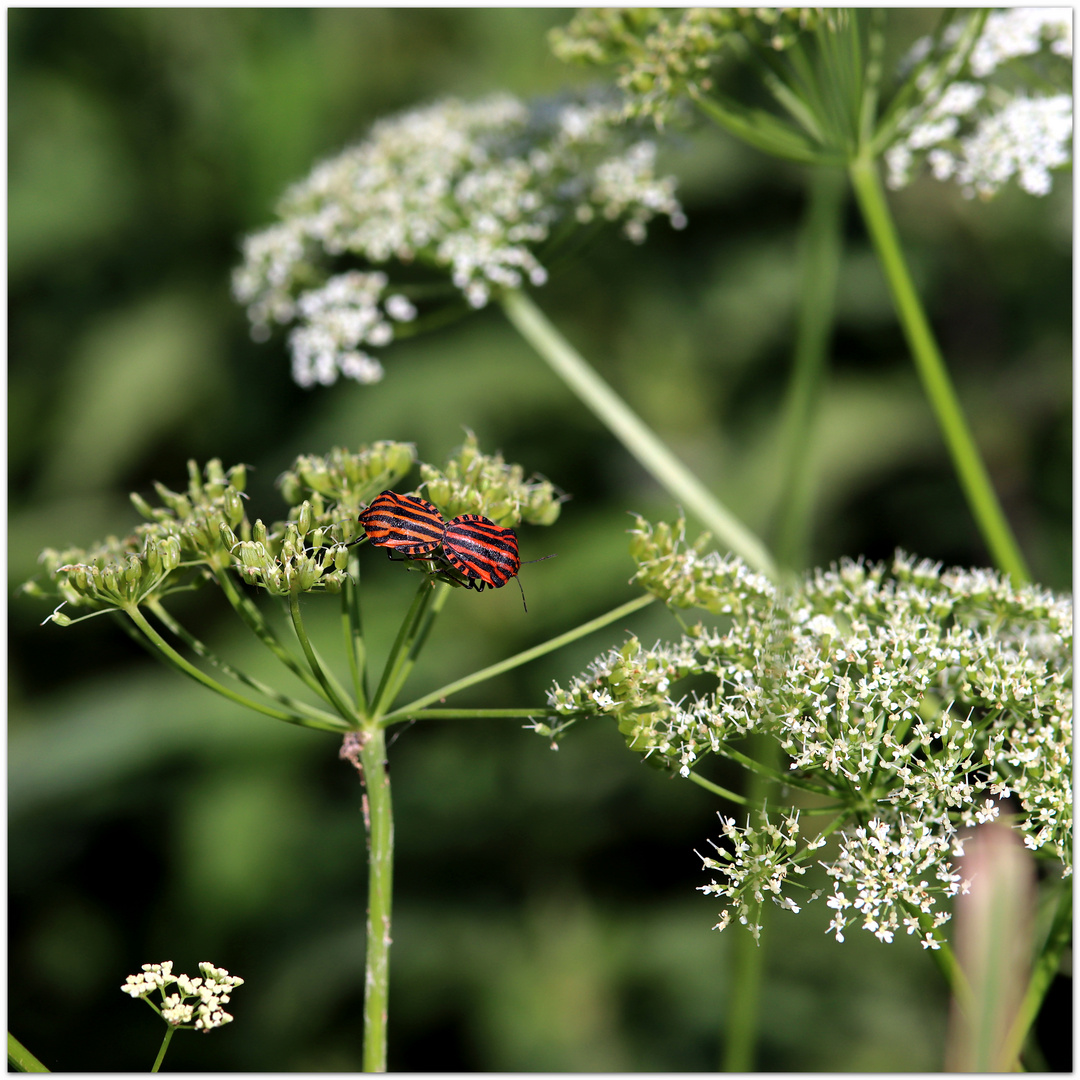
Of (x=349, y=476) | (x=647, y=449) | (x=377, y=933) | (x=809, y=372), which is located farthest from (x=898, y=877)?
(x=809, y=372)

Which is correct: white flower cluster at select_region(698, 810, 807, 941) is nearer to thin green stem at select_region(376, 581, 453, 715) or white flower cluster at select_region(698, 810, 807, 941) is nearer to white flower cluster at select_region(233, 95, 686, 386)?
thin green stem at select_region(376, 581, 453, 715)

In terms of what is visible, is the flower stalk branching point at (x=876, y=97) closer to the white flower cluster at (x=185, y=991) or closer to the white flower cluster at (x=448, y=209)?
the white flower cluster at (x=448, y=209)

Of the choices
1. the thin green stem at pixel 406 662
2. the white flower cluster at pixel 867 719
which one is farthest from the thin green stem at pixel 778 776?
the thin green stem at pixel 406 662

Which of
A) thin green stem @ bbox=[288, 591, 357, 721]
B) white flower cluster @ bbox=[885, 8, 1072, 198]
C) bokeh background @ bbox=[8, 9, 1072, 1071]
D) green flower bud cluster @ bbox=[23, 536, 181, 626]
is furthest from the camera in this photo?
bokeh background @ bbox=[8, 9, 1072, 1071]

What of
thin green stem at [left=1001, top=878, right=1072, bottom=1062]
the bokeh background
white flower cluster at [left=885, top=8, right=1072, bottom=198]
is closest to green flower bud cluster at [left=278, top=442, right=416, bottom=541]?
thin green stem at [left=1001, top=878, right=1072, bottom=1062]

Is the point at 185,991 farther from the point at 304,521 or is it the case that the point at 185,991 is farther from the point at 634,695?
the point at 634,695

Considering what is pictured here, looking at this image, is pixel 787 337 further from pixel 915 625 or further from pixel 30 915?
pixel 30 915
